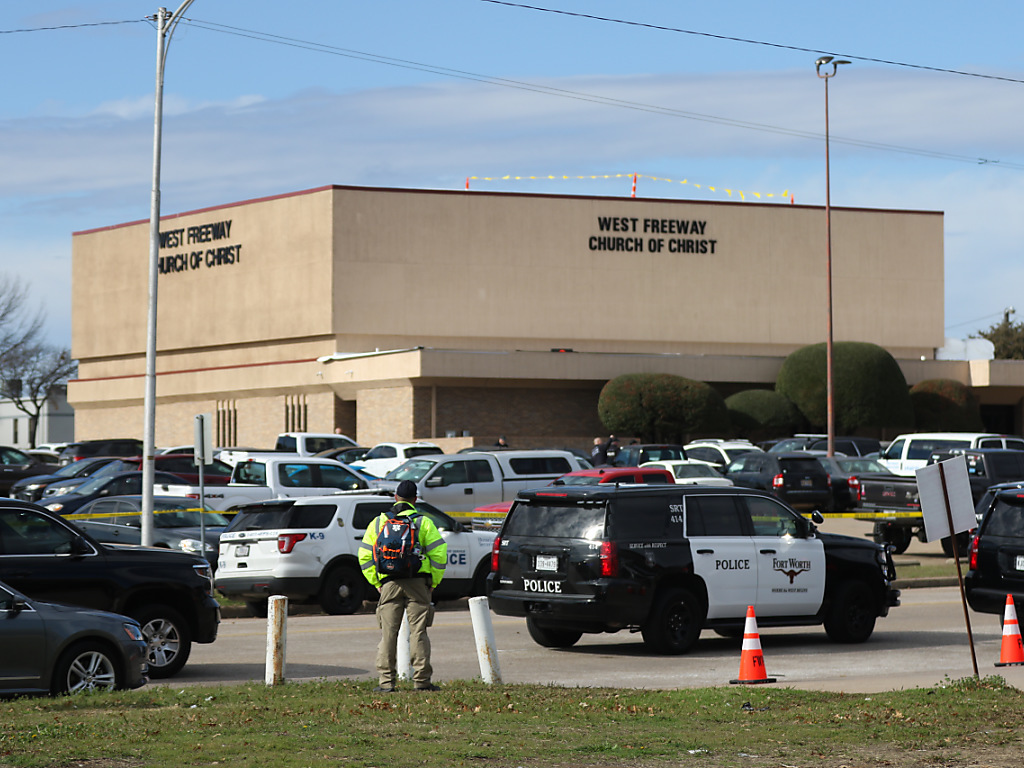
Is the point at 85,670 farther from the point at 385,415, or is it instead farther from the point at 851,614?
the point at 385,415

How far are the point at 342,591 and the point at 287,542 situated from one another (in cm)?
122

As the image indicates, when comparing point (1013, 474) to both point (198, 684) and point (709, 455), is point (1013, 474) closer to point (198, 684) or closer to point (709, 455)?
point (709, 455)

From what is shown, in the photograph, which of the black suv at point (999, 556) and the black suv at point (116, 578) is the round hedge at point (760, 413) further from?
the black suv at point (116, 578)

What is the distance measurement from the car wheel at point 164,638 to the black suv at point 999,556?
874 cm

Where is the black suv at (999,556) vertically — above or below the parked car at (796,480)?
below

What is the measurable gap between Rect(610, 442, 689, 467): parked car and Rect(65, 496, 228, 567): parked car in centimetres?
1836

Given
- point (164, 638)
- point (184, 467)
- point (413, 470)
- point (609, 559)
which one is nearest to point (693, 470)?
point (413, 470)

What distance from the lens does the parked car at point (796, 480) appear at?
36000 millimetres

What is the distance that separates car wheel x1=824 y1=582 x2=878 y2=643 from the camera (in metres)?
16.6

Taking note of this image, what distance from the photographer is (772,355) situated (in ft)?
239

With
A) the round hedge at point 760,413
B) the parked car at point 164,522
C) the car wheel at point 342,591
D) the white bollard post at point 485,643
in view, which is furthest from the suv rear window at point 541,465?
the round hedge at point 760,413

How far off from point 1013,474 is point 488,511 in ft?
35.1

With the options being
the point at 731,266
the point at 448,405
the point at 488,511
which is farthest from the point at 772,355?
the point at 488,511

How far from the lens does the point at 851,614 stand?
55.1 ft
